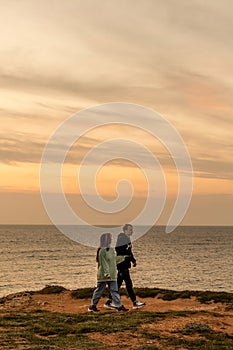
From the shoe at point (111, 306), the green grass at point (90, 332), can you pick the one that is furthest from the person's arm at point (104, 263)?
the shoe at point (111, 306)

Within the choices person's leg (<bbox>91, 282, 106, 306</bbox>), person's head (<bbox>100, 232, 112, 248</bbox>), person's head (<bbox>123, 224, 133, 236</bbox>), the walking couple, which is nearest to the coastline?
person's leg (<bbox>91, 282, 106, 306</bbox>)

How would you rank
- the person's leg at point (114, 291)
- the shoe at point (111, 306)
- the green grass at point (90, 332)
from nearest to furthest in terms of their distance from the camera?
the green grass at point (90, 332), the person's leg at point (114, 291), the shoe at point (111, 306)

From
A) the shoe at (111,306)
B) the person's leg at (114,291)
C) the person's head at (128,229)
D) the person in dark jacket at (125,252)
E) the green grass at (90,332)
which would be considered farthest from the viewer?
the shoe at (111,306)

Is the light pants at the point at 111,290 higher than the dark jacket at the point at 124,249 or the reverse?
the reverse

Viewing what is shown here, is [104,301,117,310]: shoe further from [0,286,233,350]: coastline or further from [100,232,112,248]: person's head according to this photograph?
[100,232,112,248]: person's head

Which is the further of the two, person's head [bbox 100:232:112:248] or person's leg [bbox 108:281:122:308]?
person's leg [bbox 108:281:122:308]

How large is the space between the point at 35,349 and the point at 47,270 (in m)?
82.3

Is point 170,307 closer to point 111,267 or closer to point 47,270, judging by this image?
point 111,267

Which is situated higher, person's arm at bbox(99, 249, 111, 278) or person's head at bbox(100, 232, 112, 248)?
person's head at bbox(100, 232, 112, 248)

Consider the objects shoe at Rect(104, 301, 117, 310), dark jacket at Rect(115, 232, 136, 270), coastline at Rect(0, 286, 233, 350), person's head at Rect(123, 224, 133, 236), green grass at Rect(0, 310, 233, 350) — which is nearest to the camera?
green grass at Rect(0, 310, 233, 350)

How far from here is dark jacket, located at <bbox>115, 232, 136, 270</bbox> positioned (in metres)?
18.5

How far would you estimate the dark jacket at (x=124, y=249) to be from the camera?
60.8ft

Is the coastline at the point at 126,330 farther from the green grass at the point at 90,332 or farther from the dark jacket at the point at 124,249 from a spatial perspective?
the dark jacket at the point at 124,249

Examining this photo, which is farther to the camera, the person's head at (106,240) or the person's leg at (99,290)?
the person's leg at (99,290)
